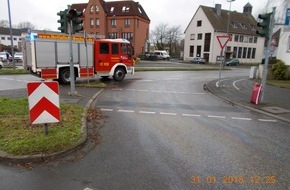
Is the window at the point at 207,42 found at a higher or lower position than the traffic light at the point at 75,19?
higher

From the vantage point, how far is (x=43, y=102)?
5238mm

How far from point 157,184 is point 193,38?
5891 cm

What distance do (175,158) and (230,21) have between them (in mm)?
60279

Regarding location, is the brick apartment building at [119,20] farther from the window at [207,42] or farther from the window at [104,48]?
the window at [104,48]

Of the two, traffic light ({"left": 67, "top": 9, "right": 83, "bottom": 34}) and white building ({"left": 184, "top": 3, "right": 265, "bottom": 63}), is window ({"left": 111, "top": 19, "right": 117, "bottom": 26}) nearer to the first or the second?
white building ({"left": 184, "top": 3, "right": 265, "bottom": 63})

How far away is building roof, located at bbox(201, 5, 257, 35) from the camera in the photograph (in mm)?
55062

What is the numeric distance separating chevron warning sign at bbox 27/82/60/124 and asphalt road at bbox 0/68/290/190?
1.19 m

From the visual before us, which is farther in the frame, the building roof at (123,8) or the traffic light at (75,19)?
the building roof at (123,8)

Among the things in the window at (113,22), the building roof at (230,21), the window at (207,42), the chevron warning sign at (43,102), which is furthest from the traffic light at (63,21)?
the window at (113,22)

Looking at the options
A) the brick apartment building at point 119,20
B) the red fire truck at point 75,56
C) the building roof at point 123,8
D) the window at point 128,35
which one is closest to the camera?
the red fire truck at point 75,56

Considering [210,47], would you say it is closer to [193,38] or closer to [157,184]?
[193,38]

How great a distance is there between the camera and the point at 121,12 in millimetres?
59625

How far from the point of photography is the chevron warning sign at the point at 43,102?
509 cm

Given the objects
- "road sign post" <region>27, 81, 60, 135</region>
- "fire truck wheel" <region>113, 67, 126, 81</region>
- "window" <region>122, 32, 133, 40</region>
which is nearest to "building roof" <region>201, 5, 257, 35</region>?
"window" <region>122, 32, 133, 40</region>
